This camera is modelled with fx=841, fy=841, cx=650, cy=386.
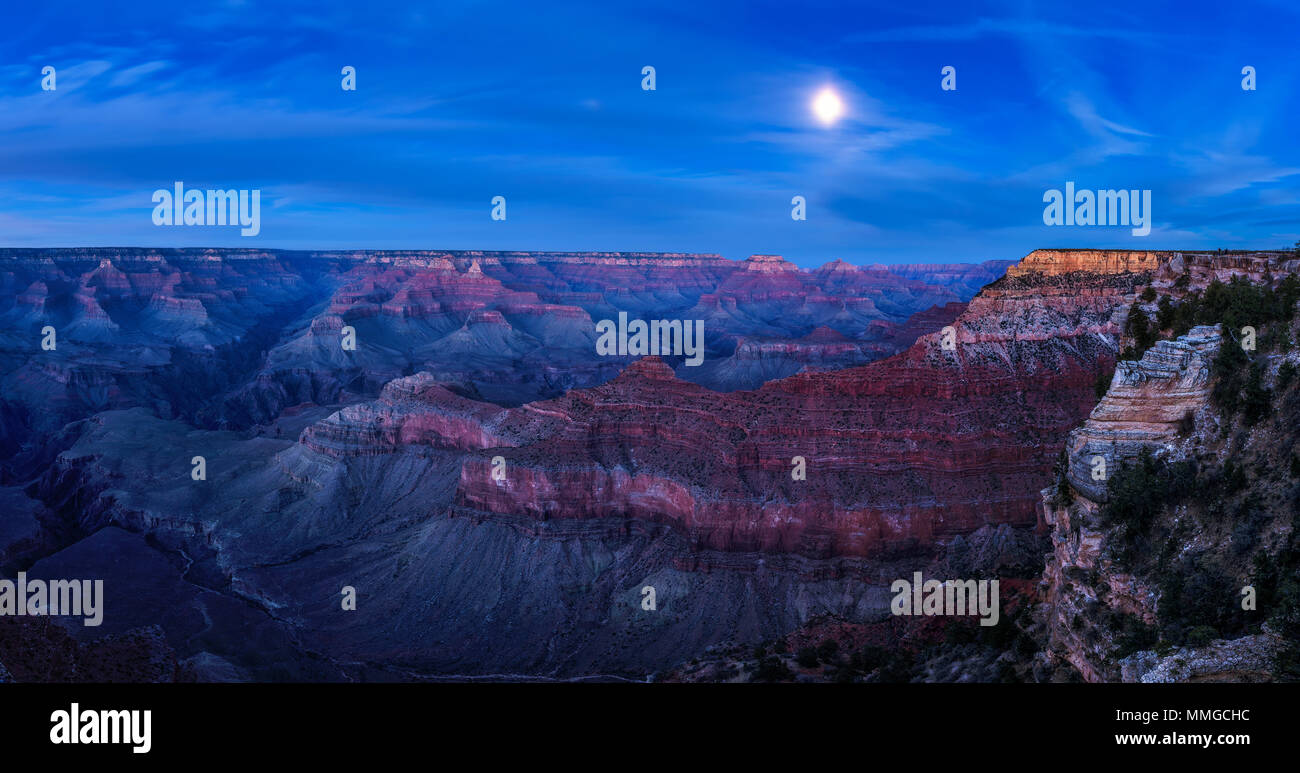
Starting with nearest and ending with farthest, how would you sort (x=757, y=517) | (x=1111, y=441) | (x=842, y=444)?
(x=1111, y=441) < (x=757, y=517) < (x=842, y=444)

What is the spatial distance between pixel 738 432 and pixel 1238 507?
37224 millimetres

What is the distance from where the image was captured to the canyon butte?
Answer: 69.8ft

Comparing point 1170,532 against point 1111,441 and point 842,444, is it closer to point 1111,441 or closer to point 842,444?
point 1111,441

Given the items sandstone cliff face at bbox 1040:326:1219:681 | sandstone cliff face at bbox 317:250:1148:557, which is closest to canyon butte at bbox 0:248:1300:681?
sandstone cliff face at bbox 1040:326:1219:681

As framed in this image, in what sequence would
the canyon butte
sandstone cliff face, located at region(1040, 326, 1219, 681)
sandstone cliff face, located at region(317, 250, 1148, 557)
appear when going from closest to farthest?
the canyon butte, sandstone cliff face, located at region(1040, 326, 1219, 681), sandstone cliff face, located at region(317, 250, 1148, 557)

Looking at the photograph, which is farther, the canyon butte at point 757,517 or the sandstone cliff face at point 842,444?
the sandstone cliff face at point 842,444

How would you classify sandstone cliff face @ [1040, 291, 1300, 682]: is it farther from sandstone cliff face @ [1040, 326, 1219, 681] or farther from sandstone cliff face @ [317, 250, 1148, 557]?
sandstone cliff face @ [317, 250, 1148, 557]

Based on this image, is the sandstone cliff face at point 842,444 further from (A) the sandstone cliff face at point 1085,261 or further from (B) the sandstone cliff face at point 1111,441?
(B) the sandstone cliff face at point 1111,441

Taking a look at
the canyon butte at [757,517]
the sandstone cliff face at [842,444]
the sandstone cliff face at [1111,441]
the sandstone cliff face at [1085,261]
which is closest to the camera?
the canyon butte at [757,517]

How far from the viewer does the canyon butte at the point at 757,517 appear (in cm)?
2128

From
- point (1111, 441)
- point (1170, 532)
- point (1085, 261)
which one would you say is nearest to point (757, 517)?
point (1111, 441)

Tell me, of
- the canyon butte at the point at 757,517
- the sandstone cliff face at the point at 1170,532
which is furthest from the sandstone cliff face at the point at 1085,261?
the sandstone cliff face at the point at 1170,532

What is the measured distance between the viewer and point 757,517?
52875mm

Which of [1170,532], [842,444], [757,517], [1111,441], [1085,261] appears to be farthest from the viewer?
[1085,261]
